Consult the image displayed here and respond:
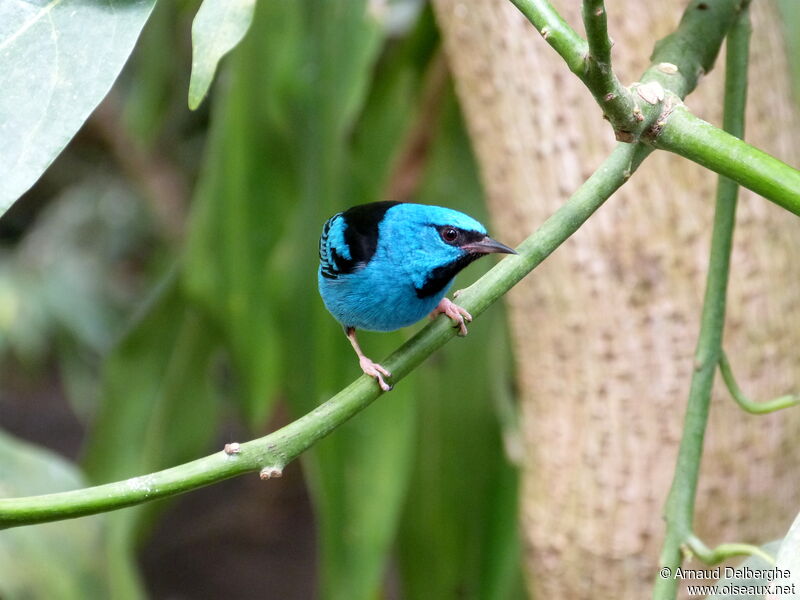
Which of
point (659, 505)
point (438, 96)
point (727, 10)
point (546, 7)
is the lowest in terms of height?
point (659, 505)

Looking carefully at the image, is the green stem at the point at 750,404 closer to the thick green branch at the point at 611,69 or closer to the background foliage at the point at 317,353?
the thick green branch at the point at 611,69

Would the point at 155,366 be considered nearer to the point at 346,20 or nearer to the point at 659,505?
the point at 346,20

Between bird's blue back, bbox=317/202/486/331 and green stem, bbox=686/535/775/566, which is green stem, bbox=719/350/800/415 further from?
bird's blue back, bbox=317/202/486/331

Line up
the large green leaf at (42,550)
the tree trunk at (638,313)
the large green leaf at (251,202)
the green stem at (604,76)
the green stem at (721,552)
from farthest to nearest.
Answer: the large green leaf at (251,202) → the large green leaf at (42,550) → the tree trunk at (638,313) → the green stem at (721,552) → the green stem at (604,76)

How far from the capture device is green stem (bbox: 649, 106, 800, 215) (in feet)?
2.26

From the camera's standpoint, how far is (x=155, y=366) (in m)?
2.32

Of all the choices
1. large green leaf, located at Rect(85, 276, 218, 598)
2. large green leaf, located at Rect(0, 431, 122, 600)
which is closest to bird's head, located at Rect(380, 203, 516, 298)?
large green leaf, located at Rect(0, 431, 122, 600)

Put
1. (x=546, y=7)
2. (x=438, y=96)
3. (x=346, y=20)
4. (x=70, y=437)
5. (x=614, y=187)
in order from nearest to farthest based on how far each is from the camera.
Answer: (x=546, y=7)
(x=614, y=187)
(x=346, y=20)
(x=438, y=96)
(x=70, y=437)

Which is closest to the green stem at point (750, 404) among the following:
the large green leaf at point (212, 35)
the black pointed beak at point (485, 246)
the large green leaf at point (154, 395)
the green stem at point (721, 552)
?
the green stem at point (721, 552)

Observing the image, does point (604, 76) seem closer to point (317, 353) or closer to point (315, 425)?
point (315, 425)

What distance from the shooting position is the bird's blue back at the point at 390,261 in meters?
1.11

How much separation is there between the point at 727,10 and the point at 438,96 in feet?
4.33

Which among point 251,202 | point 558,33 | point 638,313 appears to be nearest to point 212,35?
point 558,33

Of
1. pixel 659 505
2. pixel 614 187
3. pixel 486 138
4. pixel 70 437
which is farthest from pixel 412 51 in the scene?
pixel 70 437
